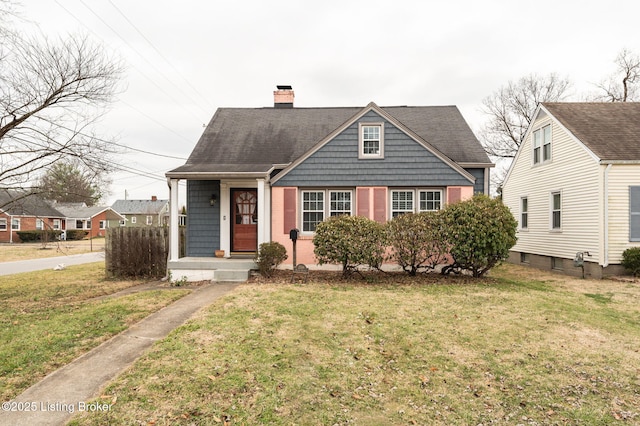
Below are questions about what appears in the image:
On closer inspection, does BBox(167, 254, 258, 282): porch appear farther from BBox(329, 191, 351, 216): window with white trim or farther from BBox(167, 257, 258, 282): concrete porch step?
BBox(329, 191, 351, 216): window with white trim

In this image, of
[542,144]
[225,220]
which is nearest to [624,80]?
[542,144]

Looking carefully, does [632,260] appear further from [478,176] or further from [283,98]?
[283,98]

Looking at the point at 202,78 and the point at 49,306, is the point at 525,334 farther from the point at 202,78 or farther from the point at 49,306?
the point at 202,78

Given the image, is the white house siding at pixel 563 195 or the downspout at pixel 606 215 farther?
the white house siding at pixel 563 195

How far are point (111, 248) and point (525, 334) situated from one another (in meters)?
11.5

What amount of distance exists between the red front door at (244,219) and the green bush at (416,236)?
4.69 metres

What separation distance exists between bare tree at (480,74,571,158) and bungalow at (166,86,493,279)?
726 inches

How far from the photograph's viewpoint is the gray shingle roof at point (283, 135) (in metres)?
12.7

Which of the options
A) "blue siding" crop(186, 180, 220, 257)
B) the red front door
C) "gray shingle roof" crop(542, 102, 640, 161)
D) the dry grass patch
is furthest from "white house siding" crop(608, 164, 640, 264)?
the dry grass patch

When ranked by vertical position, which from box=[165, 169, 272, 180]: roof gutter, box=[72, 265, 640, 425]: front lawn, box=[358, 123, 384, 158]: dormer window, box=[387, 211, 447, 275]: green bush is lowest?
box=[72, 265, 640, 425]: front lawn

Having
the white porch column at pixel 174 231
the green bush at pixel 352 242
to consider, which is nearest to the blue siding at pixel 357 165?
the green bush at pixel 352 242

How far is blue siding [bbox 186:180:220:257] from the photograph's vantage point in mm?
12414

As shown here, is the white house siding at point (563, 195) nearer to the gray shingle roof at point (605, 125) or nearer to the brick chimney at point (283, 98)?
the gray shingle roof at point (605, 125)

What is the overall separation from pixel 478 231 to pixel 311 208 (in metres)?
5.04
